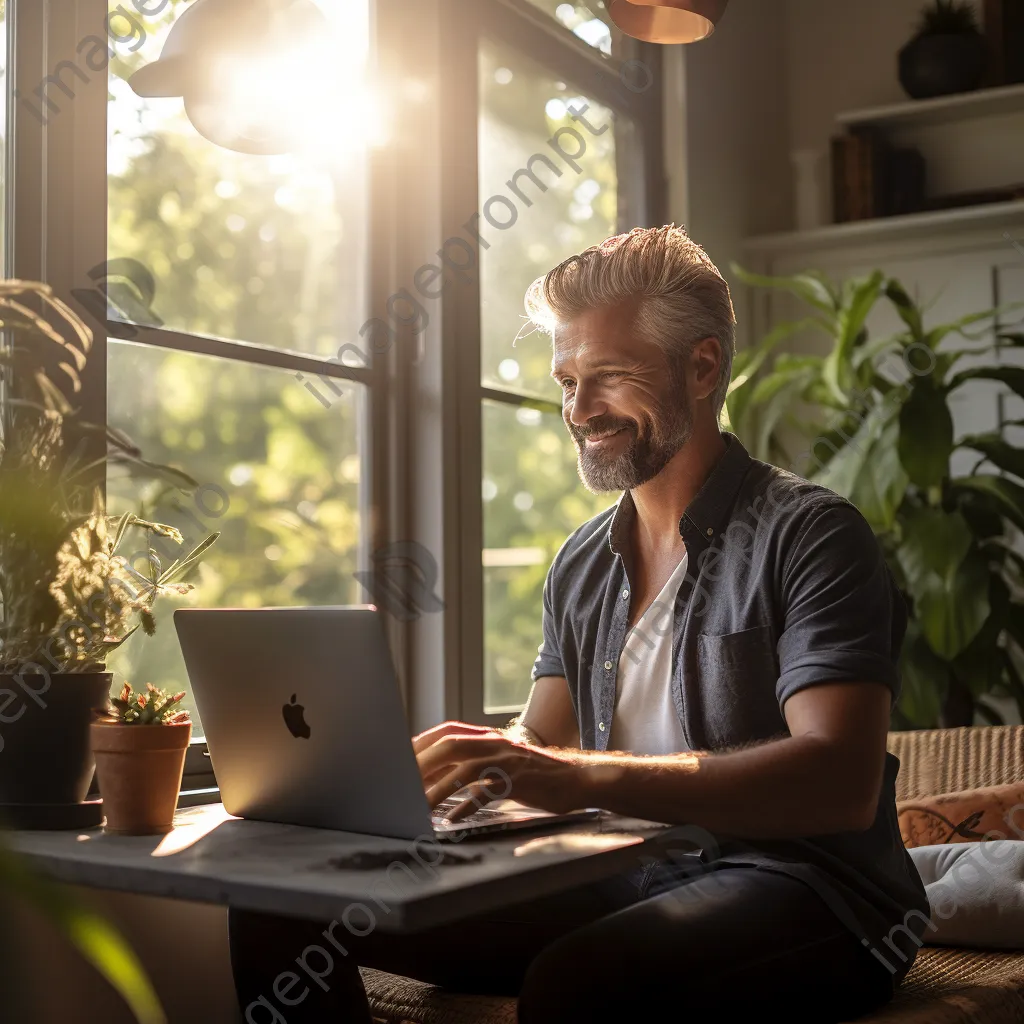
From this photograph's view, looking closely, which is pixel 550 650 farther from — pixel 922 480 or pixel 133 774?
pixel 922 480

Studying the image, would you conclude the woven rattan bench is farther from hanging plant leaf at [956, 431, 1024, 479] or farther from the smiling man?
hanging plant leaf at [956, 431, 1024, 479]

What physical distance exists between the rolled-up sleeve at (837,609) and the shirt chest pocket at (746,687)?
0.09 feet

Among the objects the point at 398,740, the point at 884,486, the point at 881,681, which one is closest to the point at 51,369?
the point at 398,740

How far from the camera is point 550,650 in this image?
194 centimetres

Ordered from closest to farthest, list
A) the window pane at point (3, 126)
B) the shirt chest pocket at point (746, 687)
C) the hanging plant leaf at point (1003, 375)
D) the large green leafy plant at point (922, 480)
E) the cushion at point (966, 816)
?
the shirt chest pocket at point (746, 687) → the window pane at point (3, 126) → the cushion at point (966, 816) → the large green leafy plant at point (922, 480) → the hanging plant leaf at point (1003, 375)

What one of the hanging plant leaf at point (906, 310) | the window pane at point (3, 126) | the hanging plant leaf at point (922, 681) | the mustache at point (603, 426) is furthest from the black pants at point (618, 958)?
the hanging plant leaf at point (906, 310)

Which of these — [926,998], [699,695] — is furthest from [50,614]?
[926,998]

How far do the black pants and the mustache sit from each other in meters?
0.61

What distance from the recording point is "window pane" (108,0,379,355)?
1955mm

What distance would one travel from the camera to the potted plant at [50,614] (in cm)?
136

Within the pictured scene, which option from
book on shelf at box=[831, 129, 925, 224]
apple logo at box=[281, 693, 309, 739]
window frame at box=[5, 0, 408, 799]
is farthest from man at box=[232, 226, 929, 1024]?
book on shelf at box=[831, 129, 925, 224]

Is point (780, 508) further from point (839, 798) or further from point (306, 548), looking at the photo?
point (306, 548)

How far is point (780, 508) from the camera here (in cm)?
167

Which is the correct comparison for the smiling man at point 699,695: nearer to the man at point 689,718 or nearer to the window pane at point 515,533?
the man at point 689,718
